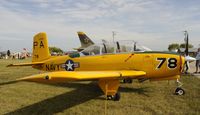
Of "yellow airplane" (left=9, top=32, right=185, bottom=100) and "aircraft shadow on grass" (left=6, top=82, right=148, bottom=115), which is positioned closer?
"aircraft shadow on grass" (left=6, top=82, right=148, bottom=115)

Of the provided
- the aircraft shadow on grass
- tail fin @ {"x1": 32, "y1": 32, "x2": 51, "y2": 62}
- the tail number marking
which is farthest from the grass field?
tail fin @ {"x1": 32, "y1": 32, "x2": 51, "y2": 62}

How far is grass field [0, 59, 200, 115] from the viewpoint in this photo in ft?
21.9

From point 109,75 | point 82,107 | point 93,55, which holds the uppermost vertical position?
point 93,55

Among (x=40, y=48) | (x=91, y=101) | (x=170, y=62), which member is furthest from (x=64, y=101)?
(x=40, y=48)

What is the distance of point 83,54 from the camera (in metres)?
9.70

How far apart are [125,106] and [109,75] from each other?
1047 mm

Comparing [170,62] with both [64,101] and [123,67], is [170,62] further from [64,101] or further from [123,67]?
[64,101]

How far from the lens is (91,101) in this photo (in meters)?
7.85

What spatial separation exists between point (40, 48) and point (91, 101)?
523 cm

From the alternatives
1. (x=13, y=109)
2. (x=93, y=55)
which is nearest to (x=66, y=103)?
(x=13, y=109)

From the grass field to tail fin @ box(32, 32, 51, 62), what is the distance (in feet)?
6.70

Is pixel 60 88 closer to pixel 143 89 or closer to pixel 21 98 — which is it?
pixel 21 98

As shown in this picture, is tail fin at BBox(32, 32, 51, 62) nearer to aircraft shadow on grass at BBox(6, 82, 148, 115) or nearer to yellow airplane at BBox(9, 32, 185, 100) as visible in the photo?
yellow airplane at BBox(9, 32, 185, 100)

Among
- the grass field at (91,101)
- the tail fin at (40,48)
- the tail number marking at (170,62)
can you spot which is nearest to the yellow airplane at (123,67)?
the tail number marking at (170,62)
